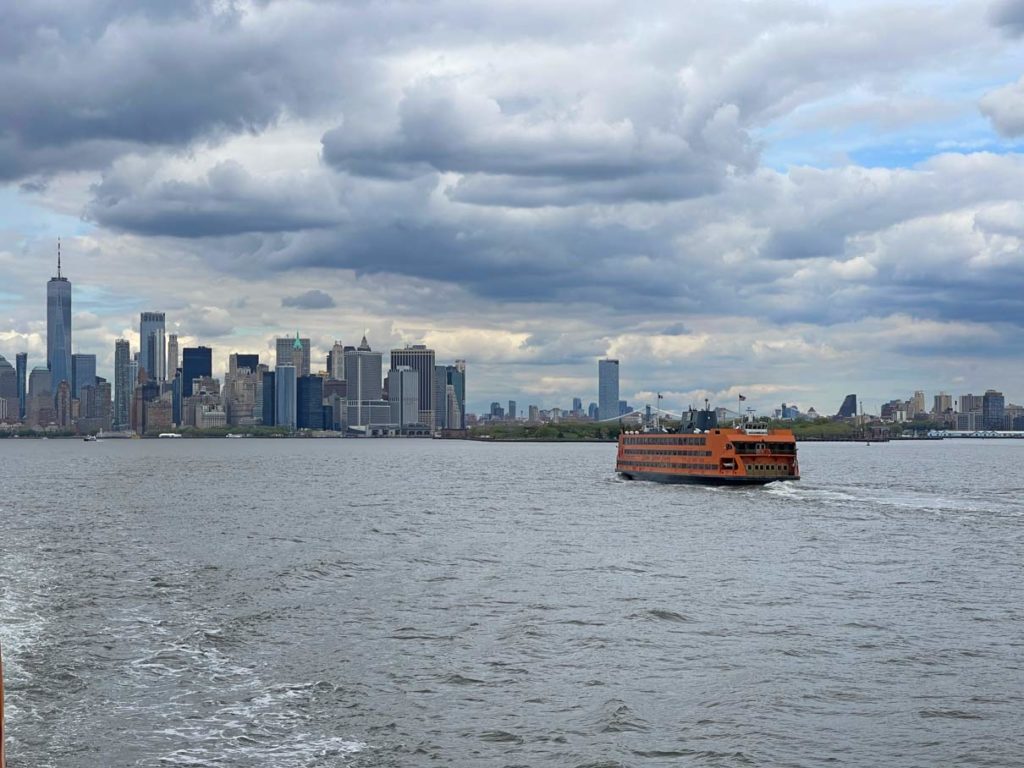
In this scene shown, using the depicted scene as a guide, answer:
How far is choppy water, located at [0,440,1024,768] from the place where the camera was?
29.5 metres

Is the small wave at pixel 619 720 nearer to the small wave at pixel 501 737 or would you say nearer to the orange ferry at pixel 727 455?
the small wave at pixel 501 737

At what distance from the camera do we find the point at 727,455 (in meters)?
133

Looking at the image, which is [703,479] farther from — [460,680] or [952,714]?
[952,714]

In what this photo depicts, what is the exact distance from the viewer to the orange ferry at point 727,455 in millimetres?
132375

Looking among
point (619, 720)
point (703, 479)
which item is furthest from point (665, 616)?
point (703, 479)

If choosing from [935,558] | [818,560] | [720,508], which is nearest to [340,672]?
[818,560]

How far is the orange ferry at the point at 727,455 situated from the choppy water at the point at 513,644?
40.6 metres

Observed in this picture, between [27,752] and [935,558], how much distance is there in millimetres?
56204

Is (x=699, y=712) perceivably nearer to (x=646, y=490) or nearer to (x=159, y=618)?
(x=159, y=618)

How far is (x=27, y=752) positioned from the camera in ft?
91.0

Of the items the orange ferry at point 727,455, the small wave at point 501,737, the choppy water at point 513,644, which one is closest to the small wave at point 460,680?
the choppy water at point 513,644

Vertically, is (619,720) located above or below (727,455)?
below

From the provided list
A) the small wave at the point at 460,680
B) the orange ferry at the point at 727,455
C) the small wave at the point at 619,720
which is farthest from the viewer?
the orange ferry at the point at 727,455

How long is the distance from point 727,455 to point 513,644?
311 ft
